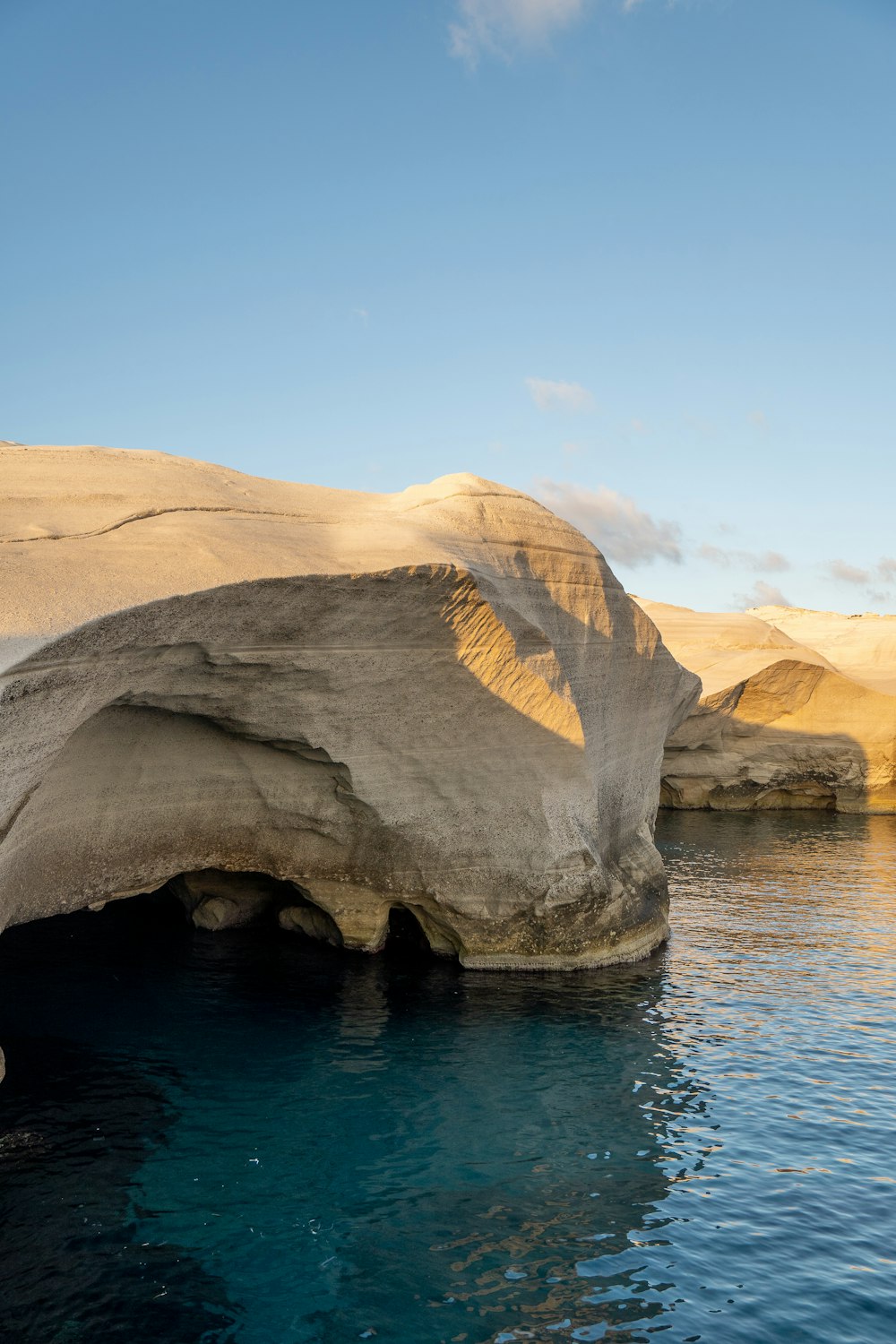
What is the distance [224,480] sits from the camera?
54.5 feet

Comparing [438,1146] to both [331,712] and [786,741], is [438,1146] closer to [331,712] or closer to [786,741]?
[331,712]

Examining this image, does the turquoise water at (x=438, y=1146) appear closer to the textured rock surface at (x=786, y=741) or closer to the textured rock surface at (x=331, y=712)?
the textured rock surface at (x=331, y=712)

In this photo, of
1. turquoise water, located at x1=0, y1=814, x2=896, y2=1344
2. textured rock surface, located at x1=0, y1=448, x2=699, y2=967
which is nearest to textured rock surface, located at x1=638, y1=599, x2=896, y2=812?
textured rock surface, located at x1=0, y1=448, x2=699, y2=967

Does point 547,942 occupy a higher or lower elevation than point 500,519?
lower

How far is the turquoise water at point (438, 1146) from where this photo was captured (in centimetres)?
954

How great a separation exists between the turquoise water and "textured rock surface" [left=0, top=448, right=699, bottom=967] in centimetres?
152

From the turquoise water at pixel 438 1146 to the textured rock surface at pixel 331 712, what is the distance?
152 centimetres

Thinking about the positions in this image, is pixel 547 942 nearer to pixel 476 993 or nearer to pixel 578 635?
pixel 476 993

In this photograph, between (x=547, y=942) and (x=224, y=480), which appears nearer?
(x=224, y=480)

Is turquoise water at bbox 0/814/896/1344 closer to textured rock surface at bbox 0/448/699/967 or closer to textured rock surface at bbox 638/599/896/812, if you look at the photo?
textured rock surface at bbox 0/448/699/967

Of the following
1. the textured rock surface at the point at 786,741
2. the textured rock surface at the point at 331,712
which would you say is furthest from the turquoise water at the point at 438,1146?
the textured rock surface at the point at 786,741

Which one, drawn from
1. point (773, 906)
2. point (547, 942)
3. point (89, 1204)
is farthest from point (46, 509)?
point (773, 906)

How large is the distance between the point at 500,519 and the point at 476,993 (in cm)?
792

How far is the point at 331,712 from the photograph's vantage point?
1636 centimetres
